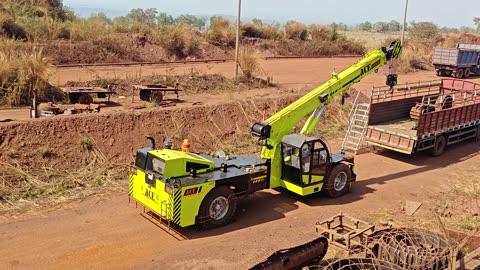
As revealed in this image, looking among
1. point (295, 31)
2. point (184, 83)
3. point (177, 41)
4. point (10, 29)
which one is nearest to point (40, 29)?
point (10, 29)

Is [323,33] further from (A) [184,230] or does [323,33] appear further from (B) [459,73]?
(A) [184,230]

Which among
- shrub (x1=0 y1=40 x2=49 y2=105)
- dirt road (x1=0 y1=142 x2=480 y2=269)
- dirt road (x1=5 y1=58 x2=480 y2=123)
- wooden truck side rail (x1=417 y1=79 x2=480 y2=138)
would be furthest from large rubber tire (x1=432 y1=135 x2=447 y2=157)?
shrub (x1=0 y1=40 x2=49 y2=105)

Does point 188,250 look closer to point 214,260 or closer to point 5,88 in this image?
point 214,260

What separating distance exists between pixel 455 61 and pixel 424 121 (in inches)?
896

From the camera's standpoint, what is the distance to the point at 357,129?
1823 cm

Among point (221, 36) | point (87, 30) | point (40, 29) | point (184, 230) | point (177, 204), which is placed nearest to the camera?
point (177, 204)

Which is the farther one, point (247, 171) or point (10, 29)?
point (10, 29)

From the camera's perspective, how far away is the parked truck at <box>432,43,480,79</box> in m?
36.9

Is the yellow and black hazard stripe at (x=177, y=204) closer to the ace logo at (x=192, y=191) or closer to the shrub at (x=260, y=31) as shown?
the ace logo at (x=192, y=191)

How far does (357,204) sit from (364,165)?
3.63 meters

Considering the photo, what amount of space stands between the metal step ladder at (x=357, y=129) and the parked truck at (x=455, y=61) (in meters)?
22.1

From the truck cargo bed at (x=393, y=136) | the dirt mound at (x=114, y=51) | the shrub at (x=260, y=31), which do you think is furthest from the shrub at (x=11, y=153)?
the shrub at (x=260, y=31)

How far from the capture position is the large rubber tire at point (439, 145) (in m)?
17.7

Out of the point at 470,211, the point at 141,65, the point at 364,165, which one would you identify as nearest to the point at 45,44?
the point at 141,65
